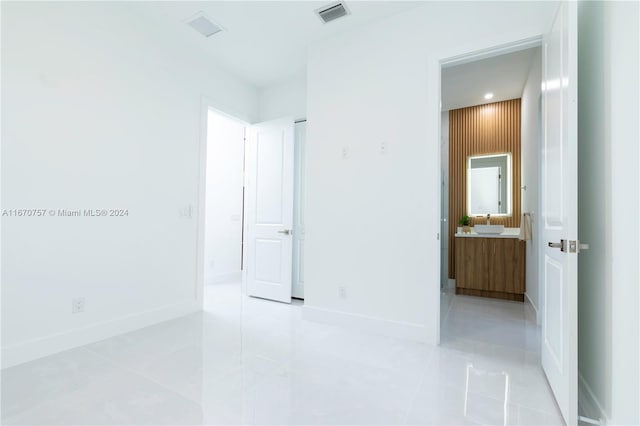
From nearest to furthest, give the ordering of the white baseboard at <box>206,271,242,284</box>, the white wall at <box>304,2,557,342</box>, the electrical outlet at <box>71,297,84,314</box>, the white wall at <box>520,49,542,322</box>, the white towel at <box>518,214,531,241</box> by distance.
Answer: the electrical outlet at <box>71,297,84,314</box> → the white wall at <box>304,2,557,342</box> → the white wall at <box>520,49,542,322</box> → the white towel at <box>518,214,531,241</box> → the white baseboard at <box>206,271,242,284</box>

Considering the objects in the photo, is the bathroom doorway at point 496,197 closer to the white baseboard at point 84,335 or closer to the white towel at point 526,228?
the white towel at point 526,228

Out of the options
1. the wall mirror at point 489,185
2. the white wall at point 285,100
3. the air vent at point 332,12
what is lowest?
the wall mirror at point 489,185

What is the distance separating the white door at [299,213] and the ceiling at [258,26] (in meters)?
0.87

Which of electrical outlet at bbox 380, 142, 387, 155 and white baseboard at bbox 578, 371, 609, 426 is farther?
electrical outlet at bbox 380, 142, 387, 155

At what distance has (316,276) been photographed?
10.1 feet

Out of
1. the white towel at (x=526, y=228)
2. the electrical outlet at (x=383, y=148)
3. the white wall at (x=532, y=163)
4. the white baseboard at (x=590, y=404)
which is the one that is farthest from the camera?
the white towel at (x=526, y=228)

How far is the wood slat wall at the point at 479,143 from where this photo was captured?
14.4 feet

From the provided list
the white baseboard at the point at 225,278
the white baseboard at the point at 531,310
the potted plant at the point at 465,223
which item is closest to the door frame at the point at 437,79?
the white baseboard at the point at 531,310

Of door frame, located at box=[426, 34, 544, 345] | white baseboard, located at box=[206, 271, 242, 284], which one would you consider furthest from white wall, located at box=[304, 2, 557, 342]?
white baseboard, located at box=[206, 271, 242, 284]

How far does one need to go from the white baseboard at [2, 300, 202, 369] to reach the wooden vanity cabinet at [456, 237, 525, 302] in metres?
3.58

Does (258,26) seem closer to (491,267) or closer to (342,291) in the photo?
(342,291)

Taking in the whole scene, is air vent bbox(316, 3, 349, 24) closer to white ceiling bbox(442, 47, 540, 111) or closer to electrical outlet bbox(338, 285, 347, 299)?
white ceiling bbox(442, 47, 540, 111)

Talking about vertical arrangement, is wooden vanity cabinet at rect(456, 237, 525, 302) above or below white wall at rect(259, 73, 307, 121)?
below

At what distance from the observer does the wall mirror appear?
14.6ft
